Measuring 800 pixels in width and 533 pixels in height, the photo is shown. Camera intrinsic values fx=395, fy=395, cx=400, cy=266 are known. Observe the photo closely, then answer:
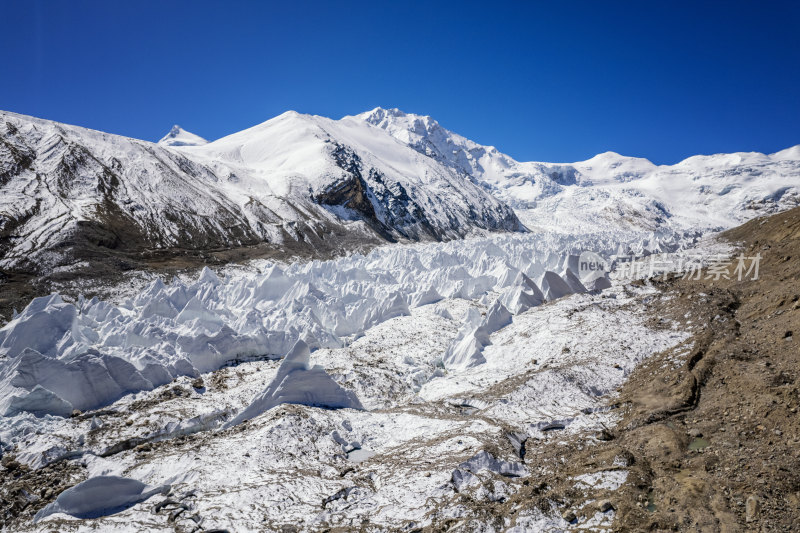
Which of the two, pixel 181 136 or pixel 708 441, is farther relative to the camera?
pixel 181 136

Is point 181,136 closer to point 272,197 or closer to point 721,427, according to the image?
point 272,197

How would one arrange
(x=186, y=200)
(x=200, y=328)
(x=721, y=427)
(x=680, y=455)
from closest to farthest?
(x=680, y=455) → (x=721, y=427) → (x=200, y=328) → (x=186, y=200)

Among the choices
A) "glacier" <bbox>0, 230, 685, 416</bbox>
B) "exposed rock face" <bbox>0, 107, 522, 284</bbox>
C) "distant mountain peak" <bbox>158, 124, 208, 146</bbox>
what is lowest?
"glacier" <bbox>0, 230, 685, 416</bbox>

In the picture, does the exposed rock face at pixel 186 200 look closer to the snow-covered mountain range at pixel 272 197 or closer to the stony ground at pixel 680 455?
the snow-covered mountain range at pixel 272 197

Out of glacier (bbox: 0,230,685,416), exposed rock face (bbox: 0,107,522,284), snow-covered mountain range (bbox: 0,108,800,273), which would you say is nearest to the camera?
glacier (bbox: 0,230,685,416)

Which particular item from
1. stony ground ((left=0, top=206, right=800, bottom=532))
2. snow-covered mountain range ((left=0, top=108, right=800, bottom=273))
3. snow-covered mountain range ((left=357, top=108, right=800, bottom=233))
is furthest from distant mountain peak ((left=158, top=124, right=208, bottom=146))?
stony ground ((left=0, top=206, right=800, bottom=532))

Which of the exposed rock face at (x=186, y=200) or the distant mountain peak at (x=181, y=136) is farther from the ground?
the distant mountain peak at (x=181, y=136)

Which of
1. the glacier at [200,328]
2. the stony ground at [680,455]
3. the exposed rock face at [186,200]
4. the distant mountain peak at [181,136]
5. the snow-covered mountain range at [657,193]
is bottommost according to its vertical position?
the stony ground at [680,455]

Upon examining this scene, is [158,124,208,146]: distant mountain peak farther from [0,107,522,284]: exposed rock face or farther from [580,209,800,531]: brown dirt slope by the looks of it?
[580,209,800,531]: brown dirt slope

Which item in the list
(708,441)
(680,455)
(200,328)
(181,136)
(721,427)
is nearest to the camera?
(680,455)

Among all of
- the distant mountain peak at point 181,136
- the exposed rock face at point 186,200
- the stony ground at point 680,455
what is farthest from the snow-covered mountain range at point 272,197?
the stony ground at point 680,455

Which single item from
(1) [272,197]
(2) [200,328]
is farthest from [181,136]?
(2) [200,328]

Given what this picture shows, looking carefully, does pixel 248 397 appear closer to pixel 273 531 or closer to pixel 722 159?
pixel 273 531

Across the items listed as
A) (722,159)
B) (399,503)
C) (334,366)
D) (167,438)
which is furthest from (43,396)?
(722,159)
